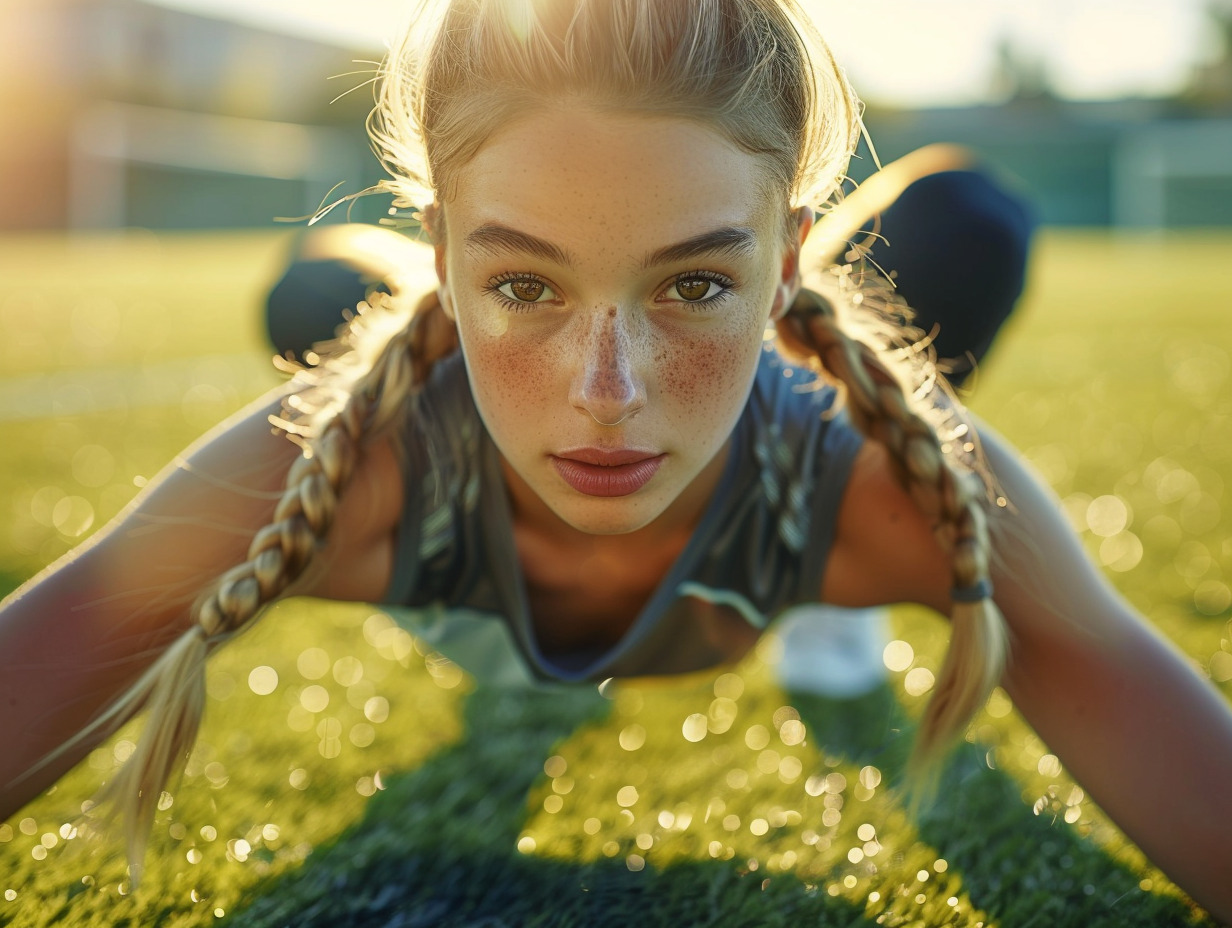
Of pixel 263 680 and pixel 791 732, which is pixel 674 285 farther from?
pixel 263 680

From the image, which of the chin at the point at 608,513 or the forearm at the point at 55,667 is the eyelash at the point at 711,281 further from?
the forearm at the point at 55,667

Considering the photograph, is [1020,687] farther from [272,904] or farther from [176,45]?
[176,45]

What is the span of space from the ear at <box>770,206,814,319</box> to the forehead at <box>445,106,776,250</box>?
0.68 feet

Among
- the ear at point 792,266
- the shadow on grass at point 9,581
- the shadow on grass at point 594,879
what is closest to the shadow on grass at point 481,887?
the shadow on grass at point 594,879

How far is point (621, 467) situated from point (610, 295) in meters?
0.22

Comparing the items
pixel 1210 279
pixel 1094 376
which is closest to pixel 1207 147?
pixel 1210 279

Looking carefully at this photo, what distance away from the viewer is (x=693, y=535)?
1.79 metres

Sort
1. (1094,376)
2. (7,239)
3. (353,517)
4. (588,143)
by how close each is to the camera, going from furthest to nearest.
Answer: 1. (7,239)
2. (1094,376)
3. (353,517)
4. (588,143)

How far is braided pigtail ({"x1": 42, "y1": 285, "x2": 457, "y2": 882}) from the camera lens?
1507 mm

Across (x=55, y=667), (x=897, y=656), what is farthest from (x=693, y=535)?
(x=897, y=656)

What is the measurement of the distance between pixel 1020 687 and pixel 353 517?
967mm

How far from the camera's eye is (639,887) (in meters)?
1.65

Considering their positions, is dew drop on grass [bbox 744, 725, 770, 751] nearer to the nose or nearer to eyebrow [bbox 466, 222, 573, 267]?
the nose

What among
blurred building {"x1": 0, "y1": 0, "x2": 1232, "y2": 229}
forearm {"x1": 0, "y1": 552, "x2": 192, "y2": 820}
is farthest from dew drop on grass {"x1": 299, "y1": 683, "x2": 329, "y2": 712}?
blurred building {"x1": 0, "y1": 0, "x2": 1232, "y2": 229}
